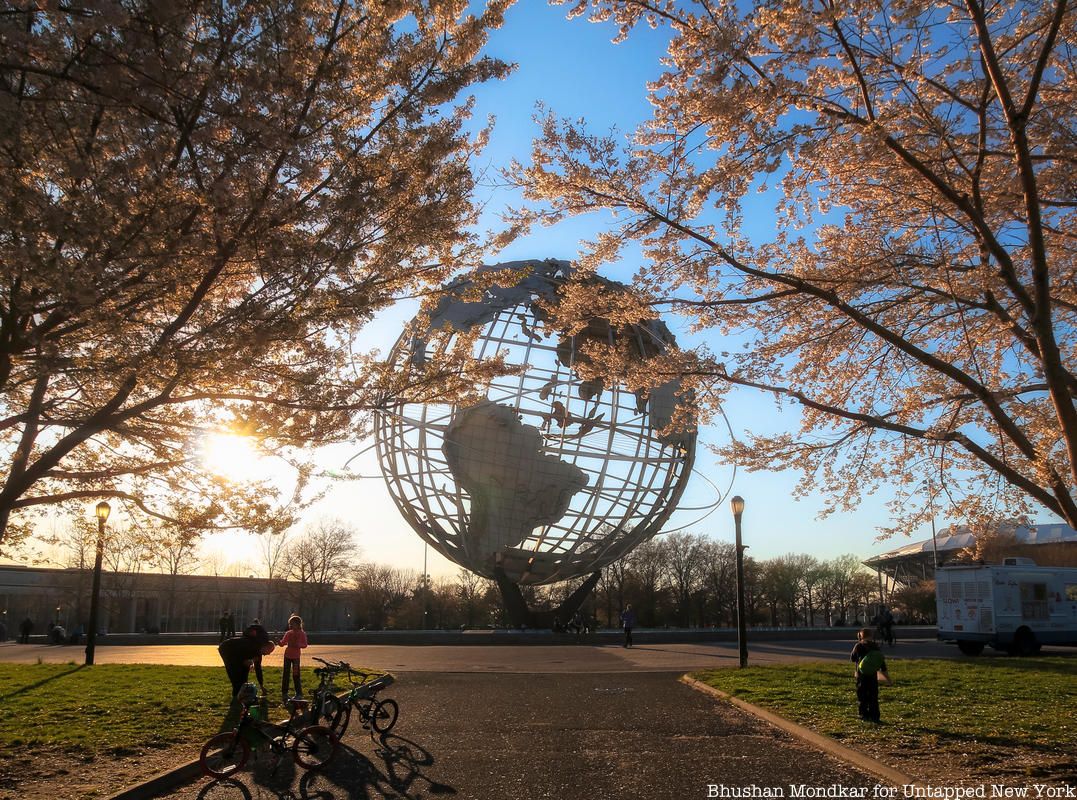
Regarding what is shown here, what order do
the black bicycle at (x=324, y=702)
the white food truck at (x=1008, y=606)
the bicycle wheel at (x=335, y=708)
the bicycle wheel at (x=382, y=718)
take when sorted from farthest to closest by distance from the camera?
the white food truck at (x=1008, y=606), the bicycle wheel at (x=382, y=718), the bicycle wheel at (x=335, y=708), the black bicycle at (x=324, y=702)

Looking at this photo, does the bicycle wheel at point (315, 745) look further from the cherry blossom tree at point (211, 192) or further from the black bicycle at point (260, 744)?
the cherry blossom tree at point (211, 192)

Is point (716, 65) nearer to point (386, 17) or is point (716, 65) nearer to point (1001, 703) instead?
point (386, 17)

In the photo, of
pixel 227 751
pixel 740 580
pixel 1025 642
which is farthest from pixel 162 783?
pixel 1025 642

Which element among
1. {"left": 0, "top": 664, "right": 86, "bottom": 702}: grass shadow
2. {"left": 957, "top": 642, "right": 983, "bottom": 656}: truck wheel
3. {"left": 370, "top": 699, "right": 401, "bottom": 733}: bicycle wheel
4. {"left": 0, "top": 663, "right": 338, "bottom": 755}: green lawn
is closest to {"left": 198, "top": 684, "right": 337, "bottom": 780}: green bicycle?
{"left": 370, "top": 699, "right": 401, "bottom": 733}: bicycle wheel

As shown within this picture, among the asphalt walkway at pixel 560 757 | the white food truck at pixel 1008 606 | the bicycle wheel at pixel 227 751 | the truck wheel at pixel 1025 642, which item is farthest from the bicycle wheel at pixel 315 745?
the truck wheel at pixel 1025 642

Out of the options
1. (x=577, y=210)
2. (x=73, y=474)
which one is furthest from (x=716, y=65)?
(x=73, y=474)

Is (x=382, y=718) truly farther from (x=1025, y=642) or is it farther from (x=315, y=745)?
(x=1025, y=642)

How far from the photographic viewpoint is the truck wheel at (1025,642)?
22.5m

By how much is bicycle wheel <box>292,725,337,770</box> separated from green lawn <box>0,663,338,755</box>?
1.77m

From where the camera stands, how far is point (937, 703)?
1040 centimetres

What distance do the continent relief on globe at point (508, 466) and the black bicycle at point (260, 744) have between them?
18657 millimetres

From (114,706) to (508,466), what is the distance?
16.6 metres

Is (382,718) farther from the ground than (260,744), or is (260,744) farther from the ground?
(260,744)

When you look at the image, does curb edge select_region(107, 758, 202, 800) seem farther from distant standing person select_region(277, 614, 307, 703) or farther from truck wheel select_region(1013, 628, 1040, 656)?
truck wheel select_region(1013, 628, 1040, 656)
